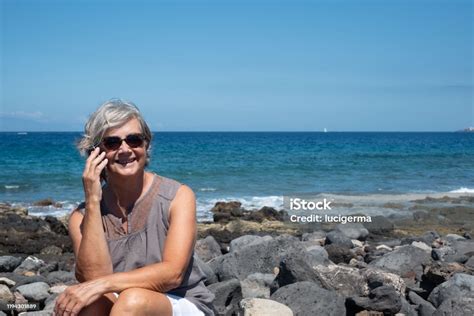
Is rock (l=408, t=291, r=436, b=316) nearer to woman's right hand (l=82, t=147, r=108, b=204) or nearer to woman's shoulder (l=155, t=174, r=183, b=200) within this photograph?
woman's shoulder (l=155, t=174, r=183, b=200)

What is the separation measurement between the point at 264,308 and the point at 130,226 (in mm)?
1857

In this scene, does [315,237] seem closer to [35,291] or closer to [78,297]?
[35,291]

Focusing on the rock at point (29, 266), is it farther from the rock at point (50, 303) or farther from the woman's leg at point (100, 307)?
the woman's leg at point (100, 307)

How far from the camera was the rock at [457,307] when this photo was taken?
577cm

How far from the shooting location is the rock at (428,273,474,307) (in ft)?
21.4

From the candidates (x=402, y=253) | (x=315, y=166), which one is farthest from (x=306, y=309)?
(x=315, y=166)

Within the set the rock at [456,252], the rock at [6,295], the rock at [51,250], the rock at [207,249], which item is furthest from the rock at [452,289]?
the rock at [51,250]

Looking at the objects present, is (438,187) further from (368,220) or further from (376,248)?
(376,248)

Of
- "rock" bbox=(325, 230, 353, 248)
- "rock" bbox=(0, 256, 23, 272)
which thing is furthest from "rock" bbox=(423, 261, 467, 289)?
"rock" bbox=(0, 256, 23, 272)

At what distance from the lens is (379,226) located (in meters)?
15.0

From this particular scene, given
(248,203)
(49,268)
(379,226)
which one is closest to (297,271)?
(49,268)

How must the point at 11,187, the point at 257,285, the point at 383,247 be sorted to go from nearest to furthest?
the point at 257,285 < the point at 383,247 < the point at 11,187

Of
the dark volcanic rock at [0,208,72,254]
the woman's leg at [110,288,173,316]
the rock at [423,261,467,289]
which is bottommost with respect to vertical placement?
the dark volcanic rock at [0,208,72,254]

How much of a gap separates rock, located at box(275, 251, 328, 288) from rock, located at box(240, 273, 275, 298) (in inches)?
18.5
